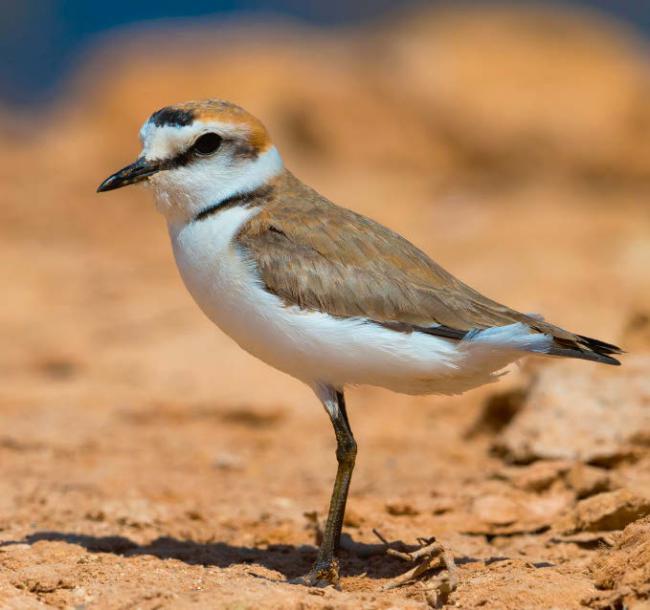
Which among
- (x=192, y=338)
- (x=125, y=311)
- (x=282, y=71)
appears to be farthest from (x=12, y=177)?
(x=192, y=338)

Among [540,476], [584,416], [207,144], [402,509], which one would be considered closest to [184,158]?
[207,144]

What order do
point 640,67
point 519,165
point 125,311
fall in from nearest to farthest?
point 125,311 < point 519,165 < point 640,67

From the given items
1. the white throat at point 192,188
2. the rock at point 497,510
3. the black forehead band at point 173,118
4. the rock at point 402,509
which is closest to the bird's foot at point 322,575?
the rock at point 402,509

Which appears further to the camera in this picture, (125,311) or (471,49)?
(471,49)

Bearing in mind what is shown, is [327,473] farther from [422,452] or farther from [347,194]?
[347,194]

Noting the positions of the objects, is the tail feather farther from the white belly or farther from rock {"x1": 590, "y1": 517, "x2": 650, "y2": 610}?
rock {"x1": 590, "y1": 517, "x2": 650, "y2": 610}

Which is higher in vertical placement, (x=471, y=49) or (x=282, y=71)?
(x=471, y=49)

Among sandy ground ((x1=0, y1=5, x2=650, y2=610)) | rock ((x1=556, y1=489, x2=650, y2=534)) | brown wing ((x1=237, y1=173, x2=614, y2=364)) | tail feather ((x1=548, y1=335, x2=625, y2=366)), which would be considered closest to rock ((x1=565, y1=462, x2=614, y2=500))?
sandy ground ((x1=0, y1=5, x2=650, y2=610))

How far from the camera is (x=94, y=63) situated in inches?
1144

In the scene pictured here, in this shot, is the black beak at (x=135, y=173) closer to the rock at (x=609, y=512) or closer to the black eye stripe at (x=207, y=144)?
the black eye stripe at (x=207, y=144)

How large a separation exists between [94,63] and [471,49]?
38.7 feet

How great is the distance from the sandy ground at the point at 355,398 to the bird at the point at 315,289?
877mm

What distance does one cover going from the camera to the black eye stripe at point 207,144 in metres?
5.00

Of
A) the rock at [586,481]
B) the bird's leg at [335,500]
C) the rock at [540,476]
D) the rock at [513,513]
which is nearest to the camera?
the bird's leg at [335,500]
